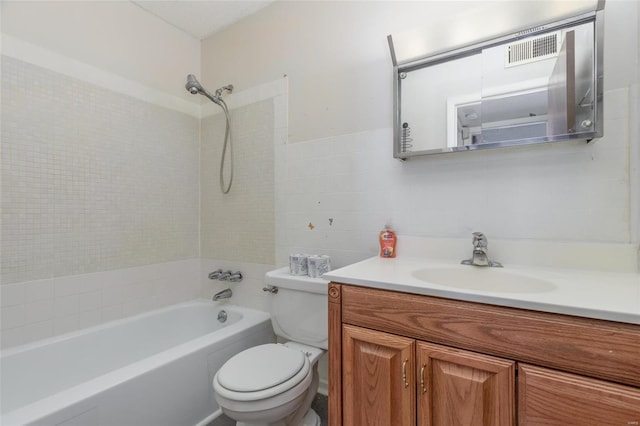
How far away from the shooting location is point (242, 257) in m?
2.04

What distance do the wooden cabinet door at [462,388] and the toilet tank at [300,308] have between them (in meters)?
0.62

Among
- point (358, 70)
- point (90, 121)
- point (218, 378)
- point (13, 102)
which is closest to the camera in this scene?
point (218, 378)

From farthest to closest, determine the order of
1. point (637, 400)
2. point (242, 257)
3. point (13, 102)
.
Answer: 1. point (242, 257)
2. point (13, 102)
3. point (637, 400)

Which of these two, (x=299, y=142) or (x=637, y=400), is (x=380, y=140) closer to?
(x=299, y=142)

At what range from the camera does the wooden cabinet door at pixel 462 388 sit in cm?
74

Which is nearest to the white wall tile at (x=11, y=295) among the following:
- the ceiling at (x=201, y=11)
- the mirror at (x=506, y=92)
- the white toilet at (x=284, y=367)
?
the white toilet at (x=284, y=367)

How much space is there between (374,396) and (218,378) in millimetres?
635

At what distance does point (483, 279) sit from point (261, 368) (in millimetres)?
969

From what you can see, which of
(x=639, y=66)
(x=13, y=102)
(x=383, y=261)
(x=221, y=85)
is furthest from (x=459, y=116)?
(x=13, y=102)

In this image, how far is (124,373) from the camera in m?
1.20

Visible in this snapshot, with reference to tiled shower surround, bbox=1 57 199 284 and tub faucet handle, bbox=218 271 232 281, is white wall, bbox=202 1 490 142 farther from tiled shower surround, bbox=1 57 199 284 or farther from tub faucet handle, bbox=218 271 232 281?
tub faucet handle, bbox=218 271 232 281

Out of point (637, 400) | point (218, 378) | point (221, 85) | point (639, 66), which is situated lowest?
point (218, 378)

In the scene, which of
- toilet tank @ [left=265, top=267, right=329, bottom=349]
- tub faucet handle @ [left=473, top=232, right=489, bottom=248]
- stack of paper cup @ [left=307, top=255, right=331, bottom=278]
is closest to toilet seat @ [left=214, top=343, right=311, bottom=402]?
toilet tank @ [left=265, top=267, right=329, bottom=349]

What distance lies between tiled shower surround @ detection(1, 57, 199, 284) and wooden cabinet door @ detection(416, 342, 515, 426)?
6.04 feet
